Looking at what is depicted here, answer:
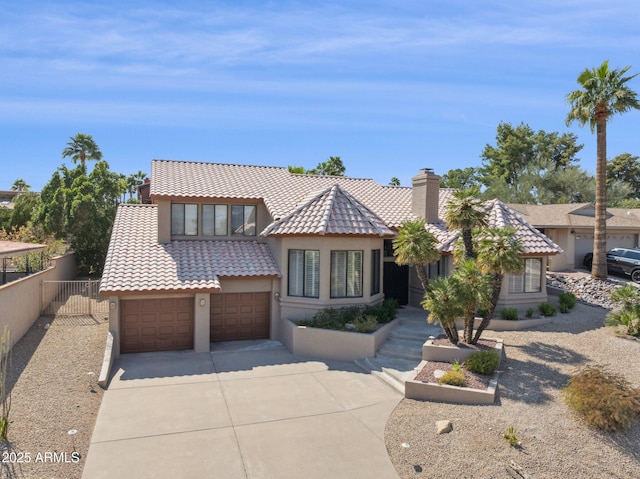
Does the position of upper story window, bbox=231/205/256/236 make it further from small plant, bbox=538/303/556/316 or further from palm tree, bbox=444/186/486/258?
small plant, bbox=538/303/556/316

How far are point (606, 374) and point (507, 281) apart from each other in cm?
683

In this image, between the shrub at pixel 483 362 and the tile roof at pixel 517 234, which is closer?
the shrub at pixel 483 362

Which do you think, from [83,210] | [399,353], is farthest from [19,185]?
[399,353]

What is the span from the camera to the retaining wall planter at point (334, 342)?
49.3 feet

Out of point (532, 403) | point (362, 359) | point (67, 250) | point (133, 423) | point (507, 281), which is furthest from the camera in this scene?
point (67, 250)

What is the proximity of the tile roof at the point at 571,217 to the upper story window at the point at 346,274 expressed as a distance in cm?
1747

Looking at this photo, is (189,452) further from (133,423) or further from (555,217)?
(555,217)

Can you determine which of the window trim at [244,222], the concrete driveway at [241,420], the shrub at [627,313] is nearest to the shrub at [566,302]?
the shrub at [627,313]

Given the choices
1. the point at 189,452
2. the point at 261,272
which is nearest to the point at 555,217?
the point at 261,272

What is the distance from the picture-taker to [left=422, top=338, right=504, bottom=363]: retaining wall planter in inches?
532

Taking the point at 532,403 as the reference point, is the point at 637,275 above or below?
above

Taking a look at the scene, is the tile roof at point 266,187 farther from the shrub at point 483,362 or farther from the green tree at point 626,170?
the green tree at point 626,170

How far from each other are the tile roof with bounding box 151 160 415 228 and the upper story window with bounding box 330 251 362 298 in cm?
286

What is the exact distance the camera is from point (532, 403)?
10.9m
